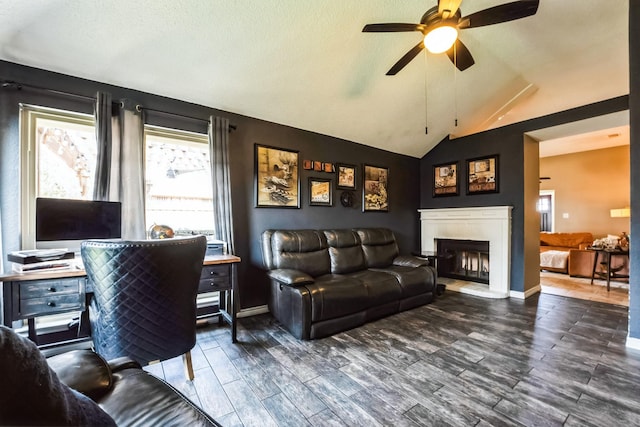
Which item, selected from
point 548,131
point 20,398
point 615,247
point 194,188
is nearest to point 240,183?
point 194,188

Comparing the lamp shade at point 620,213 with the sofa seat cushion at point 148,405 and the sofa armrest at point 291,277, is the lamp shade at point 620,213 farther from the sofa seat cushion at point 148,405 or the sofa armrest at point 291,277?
the sofa seat cushion at point 148,405

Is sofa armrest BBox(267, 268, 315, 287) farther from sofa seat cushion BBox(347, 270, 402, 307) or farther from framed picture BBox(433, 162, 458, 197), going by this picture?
framed picture BBox(433, 162, 458, 197)

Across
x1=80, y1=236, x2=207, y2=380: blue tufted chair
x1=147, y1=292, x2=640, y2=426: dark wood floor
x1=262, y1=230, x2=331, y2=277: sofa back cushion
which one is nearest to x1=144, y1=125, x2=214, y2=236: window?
x1=262, y1=230, x2=331, y2=277: sofa back cushion

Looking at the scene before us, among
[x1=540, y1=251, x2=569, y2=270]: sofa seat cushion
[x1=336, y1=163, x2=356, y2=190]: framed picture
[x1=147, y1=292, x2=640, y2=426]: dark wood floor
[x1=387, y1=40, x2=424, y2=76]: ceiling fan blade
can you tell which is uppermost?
[x1=387, y1=40, x2=424, y2=76]: ceiling fan blade

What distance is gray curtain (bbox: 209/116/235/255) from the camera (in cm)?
290

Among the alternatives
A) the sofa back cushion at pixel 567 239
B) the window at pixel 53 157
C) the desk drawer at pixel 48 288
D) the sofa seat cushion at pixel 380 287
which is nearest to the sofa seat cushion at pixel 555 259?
the sofa back cushion at pixel 567 239

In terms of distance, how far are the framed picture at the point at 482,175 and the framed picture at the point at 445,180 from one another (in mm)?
232

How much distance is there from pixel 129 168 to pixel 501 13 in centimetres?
330

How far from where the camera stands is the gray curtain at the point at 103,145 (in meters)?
2.31

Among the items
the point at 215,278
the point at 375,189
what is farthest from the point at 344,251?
the point at 215,278

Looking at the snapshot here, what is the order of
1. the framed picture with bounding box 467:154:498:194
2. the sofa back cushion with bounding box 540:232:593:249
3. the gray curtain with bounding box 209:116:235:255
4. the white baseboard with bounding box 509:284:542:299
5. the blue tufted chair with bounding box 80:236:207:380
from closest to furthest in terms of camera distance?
the blue tufted chair with bounding box 80:236:207:380, the gray curtain with bounding box 209:116:235:255, the white baseboard with bounding box 509:284:542:299, the framed picture with bounding box 467:154:498:194, the sofa back cushion with bounding box 540:232:593:249

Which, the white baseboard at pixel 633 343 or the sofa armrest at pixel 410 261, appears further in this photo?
the sofa armrest at pixel 410 261

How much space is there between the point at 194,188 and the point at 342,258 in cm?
204

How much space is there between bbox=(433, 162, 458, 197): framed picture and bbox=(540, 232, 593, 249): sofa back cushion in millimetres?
3489
